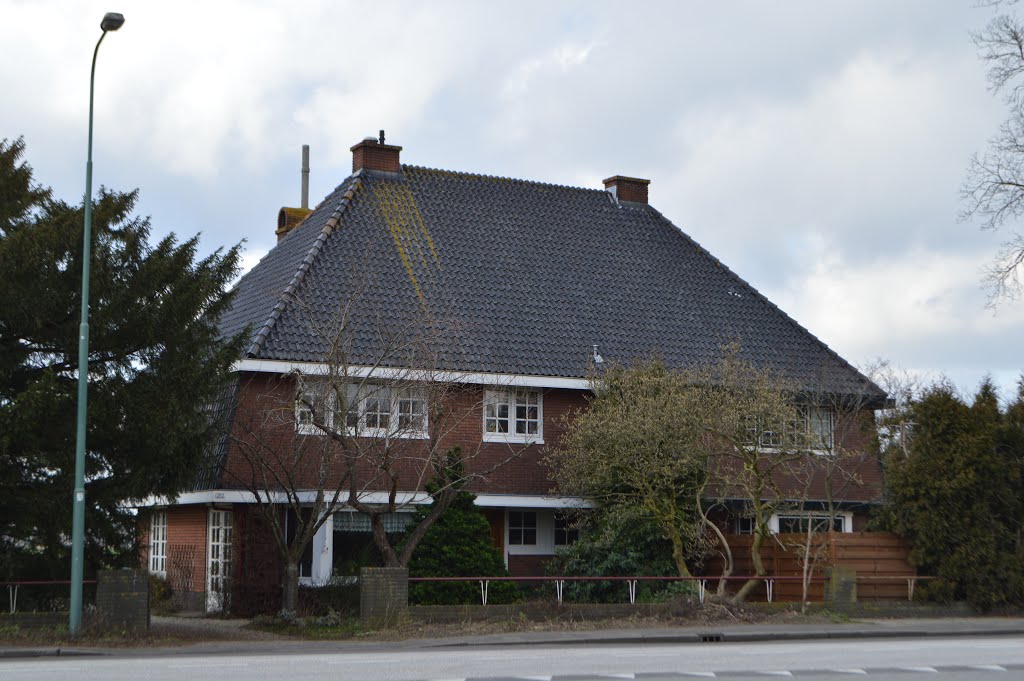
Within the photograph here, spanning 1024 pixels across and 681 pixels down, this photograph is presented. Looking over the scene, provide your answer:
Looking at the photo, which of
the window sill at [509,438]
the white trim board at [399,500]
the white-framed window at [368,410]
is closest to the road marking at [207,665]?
the white-framed window at [368,410]

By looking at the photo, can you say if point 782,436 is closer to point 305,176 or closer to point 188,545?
point 188,545

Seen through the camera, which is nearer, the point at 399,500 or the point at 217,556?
the point at 399,500

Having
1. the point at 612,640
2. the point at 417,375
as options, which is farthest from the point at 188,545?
the point at 612,640

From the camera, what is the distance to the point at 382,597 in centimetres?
2122

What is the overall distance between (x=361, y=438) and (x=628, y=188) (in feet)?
50.5

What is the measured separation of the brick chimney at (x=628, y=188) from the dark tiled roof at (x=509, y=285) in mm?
617

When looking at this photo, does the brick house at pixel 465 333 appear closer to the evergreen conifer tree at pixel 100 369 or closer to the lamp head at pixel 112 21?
the evergreen conifer tree at pixel 100 369

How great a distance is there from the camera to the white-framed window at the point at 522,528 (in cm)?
2895

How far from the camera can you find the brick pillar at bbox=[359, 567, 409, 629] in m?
21.1

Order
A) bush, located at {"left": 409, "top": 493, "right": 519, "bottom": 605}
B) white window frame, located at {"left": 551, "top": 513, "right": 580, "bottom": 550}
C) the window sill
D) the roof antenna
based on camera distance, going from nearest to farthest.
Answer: bush, located at {"left": 409, "top": 493, "right": 519, "bottom": 605}
the window sill
white window frame, located at {"left": 551, "top": 513, "right": 580, "bottom": 550}
the roof antenna

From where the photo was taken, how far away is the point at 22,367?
20422 millimetres

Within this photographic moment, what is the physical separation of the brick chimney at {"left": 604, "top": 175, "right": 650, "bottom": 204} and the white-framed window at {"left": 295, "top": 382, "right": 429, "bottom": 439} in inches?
540

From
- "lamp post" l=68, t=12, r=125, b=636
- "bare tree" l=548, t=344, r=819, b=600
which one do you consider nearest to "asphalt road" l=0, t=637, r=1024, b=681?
"lamp post" l=68, t=12, r=125, b=636

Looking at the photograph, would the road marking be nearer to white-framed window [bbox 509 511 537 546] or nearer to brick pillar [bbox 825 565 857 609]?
brick pillar [bbox 825 565 857 609]
